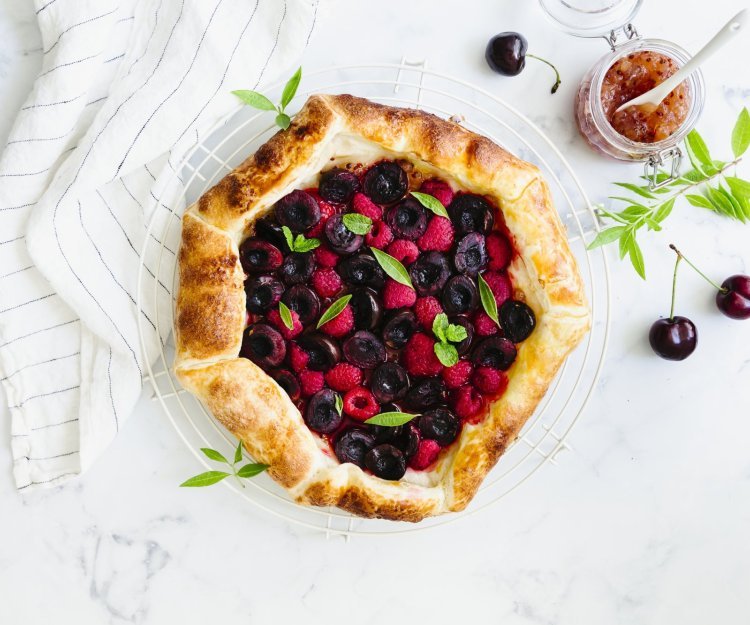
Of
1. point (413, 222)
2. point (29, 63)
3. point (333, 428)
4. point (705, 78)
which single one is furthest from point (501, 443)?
point (29, 63)

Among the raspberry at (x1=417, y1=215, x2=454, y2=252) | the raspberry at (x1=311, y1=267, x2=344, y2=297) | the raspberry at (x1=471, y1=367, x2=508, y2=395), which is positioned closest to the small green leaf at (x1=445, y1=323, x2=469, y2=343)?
the raspberry at (x1=471, y1=367, x2=508, y2=395)

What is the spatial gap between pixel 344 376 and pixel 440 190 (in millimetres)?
632

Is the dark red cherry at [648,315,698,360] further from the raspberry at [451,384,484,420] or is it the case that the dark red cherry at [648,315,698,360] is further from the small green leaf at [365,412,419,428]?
the small green leaf at [365,412,419,428]

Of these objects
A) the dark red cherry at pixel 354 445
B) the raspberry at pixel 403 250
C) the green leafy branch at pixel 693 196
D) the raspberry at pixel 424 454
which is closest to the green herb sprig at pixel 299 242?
the raspberry at pixel 403 250

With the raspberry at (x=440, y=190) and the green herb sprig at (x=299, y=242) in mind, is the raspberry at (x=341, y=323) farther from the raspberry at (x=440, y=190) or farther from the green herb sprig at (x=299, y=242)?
the raspberry at (x=440, y=190)

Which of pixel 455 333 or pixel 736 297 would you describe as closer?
pixel 455 333

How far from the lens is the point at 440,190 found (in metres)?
2.19

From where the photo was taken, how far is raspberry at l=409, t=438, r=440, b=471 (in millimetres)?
2182

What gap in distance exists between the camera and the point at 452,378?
7.13 ft

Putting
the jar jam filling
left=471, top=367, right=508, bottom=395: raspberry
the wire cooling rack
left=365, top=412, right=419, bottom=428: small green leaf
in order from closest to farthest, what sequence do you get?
left=365, top=412, right=419, bottom=428: small green leaf, left=471, top=367, right=508, bottom=395: raspberry, the jar jam filling, the wire cooling rack

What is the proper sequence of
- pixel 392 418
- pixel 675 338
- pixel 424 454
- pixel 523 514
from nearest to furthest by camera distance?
pixel 392 418 < pixel 424 454 < pixel 675 338 < pixel 523 514

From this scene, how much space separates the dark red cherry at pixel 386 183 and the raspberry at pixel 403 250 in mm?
143

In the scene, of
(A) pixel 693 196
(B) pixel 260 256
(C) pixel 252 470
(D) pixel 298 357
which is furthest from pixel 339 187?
(A) pixel 693 196

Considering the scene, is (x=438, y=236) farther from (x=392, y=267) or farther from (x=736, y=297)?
(x=736, y=297)
